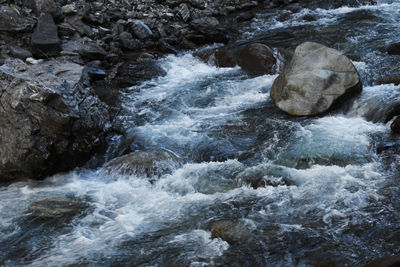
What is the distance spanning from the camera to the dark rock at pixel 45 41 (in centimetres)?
1097

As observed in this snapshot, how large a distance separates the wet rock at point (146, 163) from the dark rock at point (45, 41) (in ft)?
17.6

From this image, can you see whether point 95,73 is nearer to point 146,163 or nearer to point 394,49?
point 146,163

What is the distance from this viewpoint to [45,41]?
434 inches

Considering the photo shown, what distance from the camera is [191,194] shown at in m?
6.05

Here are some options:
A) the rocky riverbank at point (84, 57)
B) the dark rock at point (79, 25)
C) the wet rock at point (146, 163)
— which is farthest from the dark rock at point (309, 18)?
the wet rock at point (146, 163)

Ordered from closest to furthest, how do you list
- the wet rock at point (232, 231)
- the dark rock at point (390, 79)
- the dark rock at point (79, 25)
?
the wet rock at point (232, 231)
the dark rock at point (390, 79)
the dark rock at point (79, 25)

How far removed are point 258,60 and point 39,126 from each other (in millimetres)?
5268

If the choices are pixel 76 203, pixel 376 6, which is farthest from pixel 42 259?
pixel 376 6

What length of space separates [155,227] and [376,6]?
38.5 ft

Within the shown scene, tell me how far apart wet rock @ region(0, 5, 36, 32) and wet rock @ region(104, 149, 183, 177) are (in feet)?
20.8

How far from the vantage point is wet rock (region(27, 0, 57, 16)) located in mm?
12289

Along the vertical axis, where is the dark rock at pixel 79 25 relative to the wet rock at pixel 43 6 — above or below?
below

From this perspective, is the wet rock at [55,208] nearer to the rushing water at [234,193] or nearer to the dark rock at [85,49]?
the rushing water at [234,193]

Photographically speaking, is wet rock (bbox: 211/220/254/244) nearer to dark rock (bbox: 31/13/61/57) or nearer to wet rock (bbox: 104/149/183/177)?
wet rock (bbox: 104/149/183/177)
